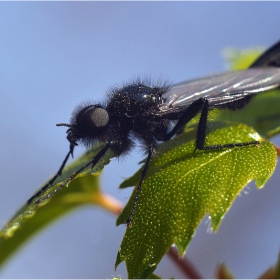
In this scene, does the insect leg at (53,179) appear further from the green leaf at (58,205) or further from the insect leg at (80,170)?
the green leaf at (58,205)

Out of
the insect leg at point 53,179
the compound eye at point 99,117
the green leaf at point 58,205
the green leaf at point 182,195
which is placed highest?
the compound eye at point 99,117

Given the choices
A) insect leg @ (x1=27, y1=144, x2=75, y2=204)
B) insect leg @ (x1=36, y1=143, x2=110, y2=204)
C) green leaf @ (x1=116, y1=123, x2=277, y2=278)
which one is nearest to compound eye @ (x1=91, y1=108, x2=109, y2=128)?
insect leg @ (x1=36, y1=143, x2=110, y2=204)

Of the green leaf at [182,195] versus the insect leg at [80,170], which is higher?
the insect leg at [80,170]

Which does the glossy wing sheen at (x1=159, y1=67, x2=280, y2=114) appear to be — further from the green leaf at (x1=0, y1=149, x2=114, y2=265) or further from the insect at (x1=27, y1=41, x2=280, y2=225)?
the green leaf at (x1=0, y1=149, x2=114, y2=265)

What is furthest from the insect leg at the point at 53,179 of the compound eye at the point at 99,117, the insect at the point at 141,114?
the compound eye at the point at 99,117

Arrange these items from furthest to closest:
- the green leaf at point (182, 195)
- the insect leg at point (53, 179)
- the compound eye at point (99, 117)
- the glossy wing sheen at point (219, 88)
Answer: the glossy wing sheen at point (219, 88) < the compound eye at point (99, 117) < the insect leg at point (53, 179) < the green leaf at point (182, 195)

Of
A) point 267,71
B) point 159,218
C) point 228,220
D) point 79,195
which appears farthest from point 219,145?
point 228,220
